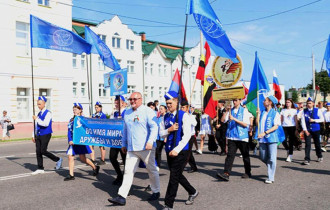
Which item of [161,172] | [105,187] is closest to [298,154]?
[161,172]

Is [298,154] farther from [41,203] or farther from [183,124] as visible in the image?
[41,203]

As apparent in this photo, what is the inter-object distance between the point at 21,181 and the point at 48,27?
4856mm

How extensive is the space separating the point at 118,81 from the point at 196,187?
4587 mm

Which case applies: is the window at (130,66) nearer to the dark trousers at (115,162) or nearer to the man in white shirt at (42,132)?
the man in white shirt at (42,132)

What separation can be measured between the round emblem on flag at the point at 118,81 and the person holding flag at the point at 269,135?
4.27 m

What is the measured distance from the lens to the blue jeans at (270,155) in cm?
716

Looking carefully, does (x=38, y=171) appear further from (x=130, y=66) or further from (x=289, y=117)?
(x=130, y=66)

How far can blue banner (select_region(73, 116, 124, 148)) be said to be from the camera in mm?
7422

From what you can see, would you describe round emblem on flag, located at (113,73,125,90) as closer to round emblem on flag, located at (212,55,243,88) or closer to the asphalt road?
the asphalt road

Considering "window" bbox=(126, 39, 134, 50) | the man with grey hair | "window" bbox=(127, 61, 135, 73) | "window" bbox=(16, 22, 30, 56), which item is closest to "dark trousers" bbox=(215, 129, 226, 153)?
the man with grey hair

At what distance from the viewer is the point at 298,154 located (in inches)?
456

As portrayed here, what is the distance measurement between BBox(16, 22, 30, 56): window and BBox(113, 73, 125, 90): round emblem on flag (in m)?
18.8

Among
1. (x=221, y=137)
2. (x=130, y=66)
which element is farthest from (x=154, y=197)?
(x=130, y=66)

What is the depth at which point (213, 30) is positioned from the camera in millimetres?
7285
